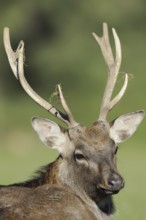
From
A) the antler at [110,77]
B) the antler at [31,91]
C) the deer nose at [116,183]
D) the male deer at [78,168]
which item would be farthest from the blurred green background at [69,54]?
the deer nose at [116,183]

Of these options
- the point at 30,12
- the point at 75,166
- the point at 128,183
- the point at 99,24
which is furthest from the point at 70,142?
the point at 99,24

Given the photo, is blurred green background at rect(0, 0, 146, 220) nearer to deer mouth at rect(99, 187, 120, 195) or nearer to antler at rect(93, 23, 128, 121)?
antler at rect(93, 23, 128, 121)

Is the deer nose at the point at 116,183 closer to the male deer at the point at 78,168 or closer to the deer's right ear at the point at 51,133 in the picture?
the male deer at the point at 78,168

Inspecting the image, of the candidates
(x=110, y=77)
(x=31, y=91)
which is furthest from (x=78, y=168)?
(x=110, y=77)

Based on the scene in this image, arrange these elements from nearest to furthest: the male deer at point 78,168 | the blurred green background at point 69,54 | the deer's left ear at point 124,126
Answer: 1. the male deer at point 78,168
2. the deer's left ear at point 124,126
3. the blurred green background at point 69,54

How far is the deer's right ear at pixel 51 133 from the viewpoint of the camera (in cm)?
927

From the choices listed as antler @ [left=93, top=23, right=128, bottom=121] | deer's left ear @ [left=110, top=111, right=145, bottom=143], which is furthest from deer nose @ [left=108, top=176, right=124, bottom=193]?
antler @ [left=93, top=23, right=128, bottom=121]

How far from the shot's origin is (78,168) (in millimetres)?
9023

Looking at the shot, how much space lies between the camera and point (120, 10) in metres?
38.1

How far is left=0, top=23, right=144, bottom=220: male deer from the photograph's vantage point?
8172 mm

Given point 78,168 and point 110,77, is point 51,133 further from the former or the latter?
point 110,77

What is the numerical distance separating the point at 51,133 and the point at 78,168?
1.64 ft

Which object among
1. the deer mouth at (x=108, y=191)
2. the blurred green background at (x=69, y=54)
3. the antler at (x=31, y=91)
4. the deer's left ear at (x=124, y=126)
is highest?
the antler at (x=31, y=91)

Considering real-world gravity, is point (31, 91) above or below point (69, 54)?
above
